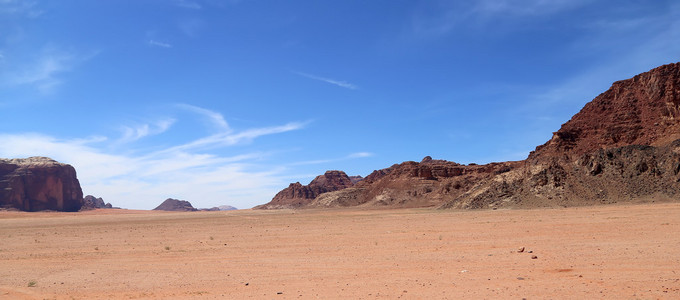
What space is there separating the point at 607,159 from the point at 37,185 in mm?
143553

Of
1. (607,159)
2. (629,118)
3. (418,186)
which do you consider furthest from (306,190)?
(607,159)

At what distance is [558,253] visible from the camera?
14484mm

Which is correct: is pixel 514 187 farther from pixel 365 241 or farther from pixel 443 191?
pixel 365 241

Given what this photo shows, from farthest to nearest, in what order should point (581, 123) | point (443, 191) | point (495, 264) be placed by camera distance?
point (443, 191)
point (581, 123)
point (495, 264)

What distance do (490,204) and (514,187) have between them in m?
4.66

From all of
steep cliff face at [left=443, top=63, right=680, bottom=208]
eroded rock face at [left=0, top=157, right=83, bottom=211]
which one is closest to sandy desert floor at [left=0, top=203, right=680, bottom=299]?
steep cliff face at [left=443, top=63, right=680, bottom=208]

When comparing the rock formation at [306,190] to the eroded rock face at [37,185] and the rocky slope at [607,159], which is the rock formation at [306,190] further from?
the rocky slope at [607,159]

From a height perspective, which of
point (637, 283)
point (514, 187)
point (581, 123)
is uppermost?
point (581, 123)

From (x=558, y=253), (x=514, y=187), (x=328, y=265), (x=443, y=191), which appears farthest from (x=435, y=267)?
(x=443, y=191)

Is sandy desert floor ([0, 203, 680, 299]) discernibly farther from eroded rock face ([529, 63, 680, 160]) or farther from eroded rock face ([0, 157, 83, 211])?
eroded rock face ([0, 157, 83, 211])

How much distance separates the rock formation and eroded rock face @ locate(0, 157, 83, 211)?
202 ft

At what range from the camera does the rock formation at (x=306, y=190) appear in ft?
481

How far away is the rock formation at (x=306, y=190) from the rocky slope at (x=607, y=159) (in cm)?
6861

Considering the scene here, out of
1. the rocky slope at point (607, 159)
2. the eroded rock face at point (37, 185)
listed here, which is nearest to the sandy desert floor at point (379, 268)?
the rocky slope at point (607, 159)
